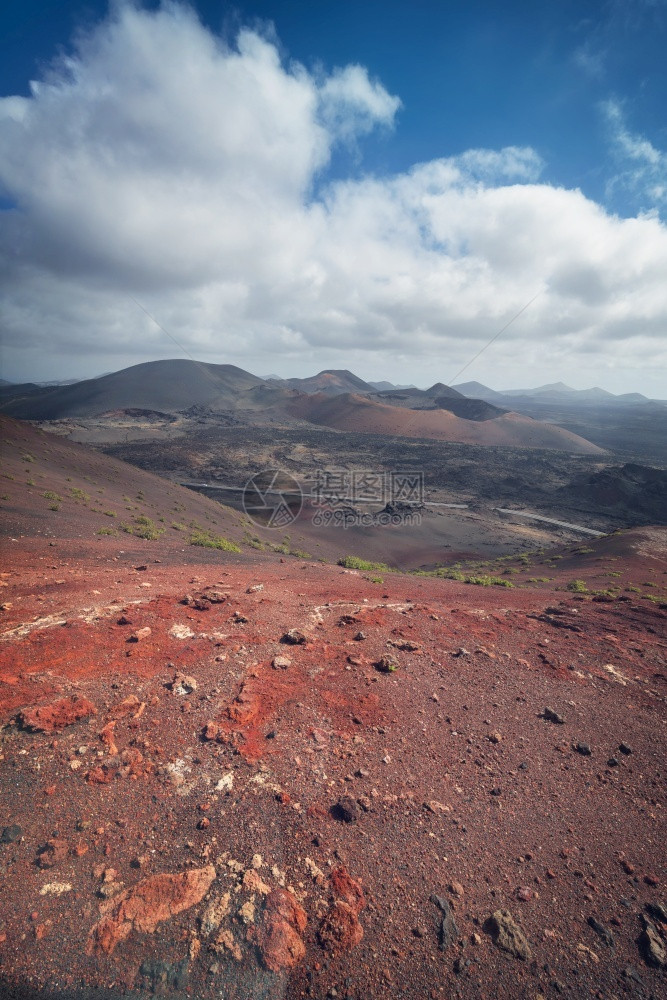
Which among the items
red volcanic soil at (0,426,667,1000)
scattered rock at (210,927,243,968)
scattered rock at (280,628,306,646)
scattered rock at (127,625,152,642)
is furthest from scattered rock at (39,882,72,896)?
scattered rock at (280,628,306,646)

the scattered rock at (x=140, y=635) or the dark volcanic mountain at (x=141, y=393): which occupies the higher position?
the dark volcanic mountain at (x=141, y=393)

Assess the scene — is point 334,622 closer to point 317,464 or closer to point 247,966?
point 247,966

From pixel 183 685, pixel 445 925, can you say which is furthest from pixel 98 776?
pixel 445 925

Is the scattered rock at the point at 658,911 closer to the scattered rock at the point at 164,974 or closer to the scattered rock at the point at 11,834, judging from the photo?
the scattered rock at the point at 164,974

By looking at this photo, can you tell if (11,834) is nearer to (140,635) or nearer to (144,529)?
(140,635)

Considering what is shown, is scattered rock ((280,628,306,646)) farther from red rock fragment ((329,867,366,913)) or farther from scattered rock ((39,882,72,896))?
scattered rock ((39,882,72,896))

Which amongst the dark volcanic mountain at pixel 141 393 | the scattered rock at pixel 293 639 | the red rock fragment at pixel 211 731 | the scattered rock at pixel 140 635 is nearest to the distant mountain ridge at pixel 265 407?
the dark volcanic mountain at pixel 141 393
